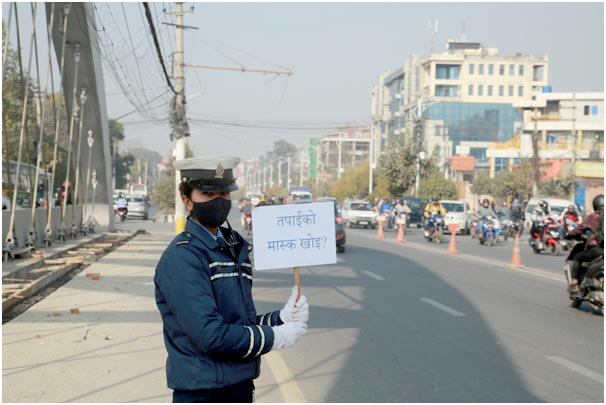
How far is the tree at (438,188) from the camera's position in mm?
62656

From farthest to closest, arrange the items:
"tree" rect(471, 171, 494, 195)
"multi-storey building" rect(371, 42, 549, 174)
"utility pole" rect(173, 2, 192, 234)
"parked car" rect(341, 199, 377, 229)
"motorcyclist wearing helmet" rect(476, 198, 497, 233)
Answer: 1. "multi-storey building" rect(371, 42, 549, 174)
2. "tree" rect(471, 171, 494, 195)
3. "parked car" rect(341, 199, 377, 229)
4. "utility pole" rect(173, 2, 192, 234)
5. "motorcyclist wearing helmet" rect(476, 198, 497, 233)

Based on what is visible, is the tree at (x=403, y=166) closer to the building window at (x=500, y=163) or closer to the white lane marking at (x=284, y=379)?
the building window at (x=500, y=163)

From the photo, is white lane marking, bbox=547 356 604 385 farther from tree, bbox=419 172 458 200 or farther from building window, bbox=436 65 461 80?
building window, bbox=436 65 461 80

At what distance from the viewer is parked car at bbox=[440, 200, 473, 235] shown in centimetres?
3916

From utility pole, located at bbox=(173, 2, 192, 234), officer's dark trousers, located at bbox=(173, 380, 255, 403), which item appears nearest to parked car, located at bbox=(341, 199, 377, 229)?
utility pole, located at bbox=(173, 2, 192, 234)

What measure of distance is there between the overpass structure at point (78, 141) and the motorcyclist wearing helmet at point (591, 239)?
11.1 meters

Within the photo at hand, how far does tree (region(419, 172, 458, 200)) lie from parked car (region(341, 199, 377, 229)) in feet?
50.8

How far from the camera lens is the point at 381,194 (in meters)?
72.3

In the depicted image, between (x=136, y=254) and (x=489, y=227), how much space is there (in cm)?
1351

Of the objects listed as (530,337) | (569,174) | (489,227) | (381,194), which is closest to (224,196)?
(530,337)

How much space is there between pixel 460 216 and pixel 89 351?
33.2 m

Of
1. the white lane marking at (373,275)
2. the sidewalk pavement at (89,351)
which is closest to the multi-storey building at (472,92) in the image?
the white lane marking at (373,275)

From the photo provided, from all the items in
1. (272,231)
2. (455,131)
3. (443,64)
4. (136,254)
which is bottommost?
(136,254)

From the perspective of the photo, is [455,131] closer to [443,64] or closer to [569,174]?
[443,64]
